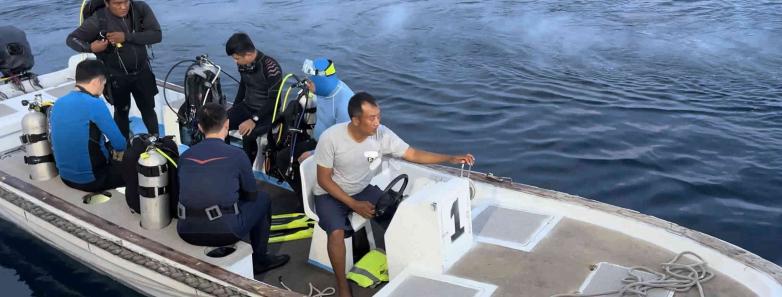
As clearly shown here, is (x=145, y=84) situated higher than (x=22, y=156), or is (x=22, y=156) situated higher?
(x=145, y=84)

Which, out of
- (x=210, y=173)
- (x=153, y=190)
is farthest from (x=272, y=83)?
(x=210, y=173)

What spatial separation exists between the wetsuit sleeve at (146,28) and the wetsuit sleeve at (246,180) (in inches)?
105

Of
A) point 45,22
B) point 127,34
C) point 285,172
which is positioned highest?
point 127,34

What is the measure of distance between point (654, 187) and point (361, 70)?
23.9ft

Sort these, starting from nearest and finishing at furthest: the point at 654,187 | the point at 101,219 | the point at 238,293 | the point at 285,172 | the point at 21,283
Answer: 1. the point at 238,293
2. the point at 101,219
3. the point at 285,172
4. the point at 21,283
5. the point at 654,187

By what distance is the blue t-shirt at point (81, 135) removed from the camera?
5328 mm

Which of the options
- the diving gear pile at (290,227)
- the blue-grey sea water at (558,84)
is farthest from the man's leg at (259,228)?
the blue-grey sea water at (558,84)

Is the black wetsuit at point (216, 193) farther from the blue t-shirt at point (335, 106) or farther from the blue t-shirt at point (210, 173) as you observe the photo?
the blue t-shirt at point (335, 106)

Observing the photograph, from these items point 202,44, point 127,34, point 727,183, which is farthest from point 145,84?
point 202,44

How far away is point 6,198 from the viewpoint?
618 cm

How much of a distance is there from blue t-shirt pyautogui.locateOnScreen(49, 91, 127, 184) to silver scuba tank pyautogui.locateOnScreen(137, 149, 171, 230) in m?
0.72

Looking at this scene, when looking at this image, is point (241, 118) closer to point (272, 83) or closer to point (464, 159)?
point (272, 83)

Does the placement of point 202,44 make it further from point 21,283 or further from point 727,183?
point 727,183

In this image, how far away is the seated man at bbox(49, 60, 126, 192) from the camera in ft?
17.4
